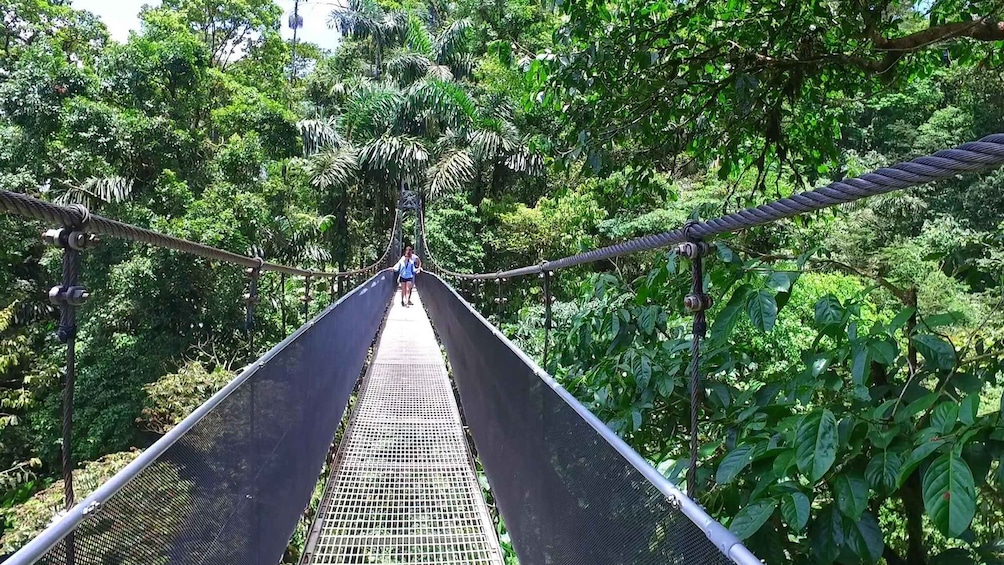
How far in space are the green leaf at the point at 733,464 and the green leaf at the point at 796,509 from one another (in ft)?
0.35

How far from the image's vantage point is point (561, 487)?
105cm

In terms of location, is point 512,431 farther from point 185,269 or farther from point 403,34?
point 403,34

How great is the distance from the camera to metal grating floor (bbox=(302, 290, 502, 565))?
2.15 m

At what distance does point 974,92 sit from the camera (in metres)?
11.0

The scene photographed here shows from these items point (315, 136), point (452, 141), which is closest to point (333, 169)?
point (315, 136)

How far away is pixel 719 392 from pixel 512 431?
0.52 meters

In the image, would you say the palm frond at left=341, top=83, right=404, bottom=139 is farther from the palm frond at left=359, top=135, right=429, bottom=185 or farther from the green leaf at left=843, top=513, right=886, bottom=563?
the green leaf at left=843, top=513, right=886, bottom=563

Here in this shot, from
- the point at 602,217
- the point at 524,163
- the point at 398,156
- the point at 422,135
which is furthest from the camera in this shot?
the point at 422,135

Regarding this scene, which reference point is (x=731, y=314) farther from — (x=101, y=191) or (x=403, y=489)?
(x=101, y=191)

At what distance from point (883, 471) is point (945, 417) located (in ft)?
0.34

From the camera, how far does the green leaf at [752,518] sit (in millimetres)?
735

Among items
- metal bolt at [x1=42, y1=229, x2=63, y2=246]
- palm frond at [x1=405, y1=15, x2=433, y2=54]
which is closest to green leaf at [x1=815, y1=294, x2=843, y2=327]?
metal bolt at [x1=42, y1=229, x2=63, y2=246]

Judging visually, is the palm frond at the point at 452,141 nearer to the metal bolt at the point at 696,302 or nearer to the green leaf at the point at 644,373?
the green leaf at the point at 644,373

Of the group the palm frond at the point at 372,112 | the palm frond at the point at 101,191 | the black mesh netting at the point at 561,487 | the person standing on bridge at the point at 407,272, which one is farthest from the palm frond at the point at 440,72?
the black mesh netting at the point at 561,487
